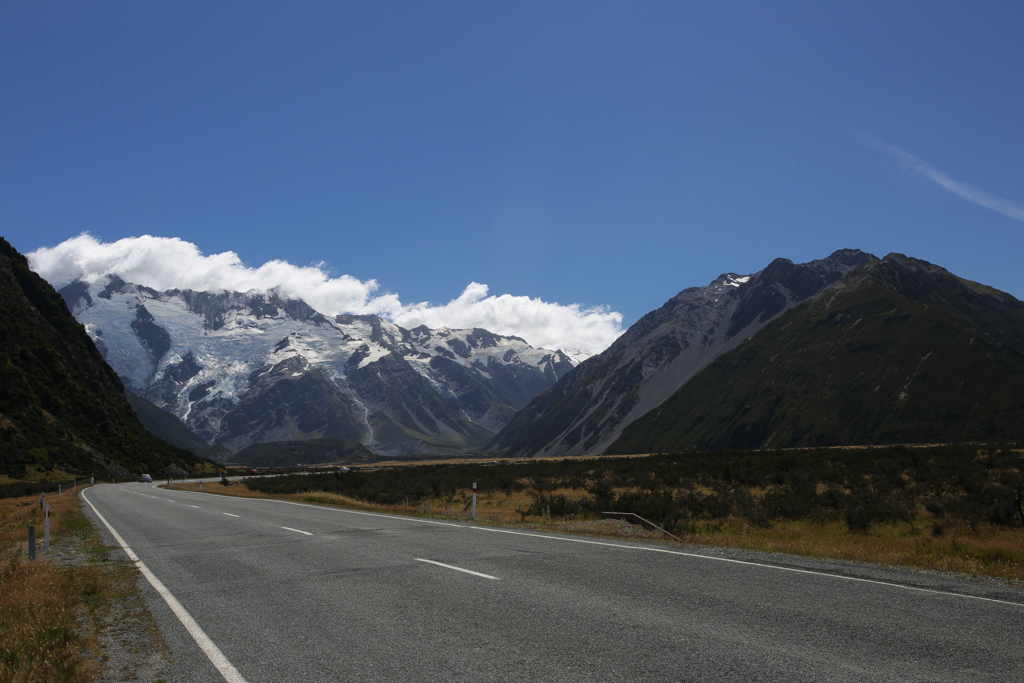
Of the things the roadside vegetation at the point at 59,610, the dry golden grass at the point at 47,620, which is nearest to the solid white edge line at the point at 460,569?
the roadside vegetation at the point at 59,610

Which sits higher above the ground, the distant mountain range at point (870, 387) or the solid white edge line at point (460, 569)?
the distant mountain range at point (870, 387)

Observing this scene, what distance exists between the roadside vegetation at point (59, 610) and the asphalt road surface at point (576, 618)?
731 mm

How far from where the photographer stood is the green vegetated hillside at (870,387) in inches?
5084

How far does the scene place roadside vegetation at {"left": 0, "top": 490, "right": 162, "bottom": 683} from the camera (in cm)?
636

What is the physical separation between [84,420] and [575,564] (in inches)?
4690

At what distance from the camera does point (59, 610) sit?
8805 mm

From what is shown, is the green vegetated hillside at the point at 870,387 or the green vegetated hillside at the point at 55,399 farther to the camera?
the green vegetated hillside at the point at 870,387

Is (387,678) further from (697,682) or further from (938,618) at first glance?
(938,618)

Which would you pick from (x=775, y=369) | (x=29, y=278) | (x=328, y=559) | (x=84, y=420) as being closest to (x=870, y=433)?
(x=775, y=369)

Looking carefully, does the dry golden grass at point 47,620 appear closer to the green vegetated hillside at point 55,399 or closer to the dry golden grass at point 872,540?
the dry golden grass at point 872,540

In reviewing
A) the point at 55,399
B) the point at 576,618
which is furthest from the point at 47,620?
the point at 55,399

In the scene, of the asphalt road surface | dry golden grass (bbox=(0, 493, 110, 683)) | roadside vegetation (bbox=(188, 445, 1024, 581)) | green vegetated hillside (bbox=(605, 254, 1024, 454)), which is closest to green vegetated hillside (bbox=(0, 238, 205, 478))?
roadside vegetation (bbox=(188, 445, 1024, 581))

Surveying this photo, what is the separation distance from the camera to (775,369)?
184750 millimetres

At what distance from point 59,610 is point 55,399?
11309 centimetres
